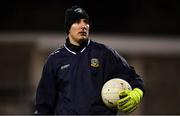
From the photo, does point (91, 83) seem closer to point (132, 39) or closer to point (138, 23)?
point (132, 39)

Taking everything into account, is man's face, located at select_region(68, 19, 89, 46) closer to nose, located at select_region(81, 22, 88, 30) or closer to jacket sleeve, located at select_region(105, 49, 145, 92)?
nose, located at select_region(81, 22, 88, 30)

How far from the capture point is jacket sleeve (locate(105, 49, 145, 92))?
534 cm

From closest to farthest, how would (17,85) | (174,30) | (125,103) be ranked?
(125,103), (17,85), (174,30)

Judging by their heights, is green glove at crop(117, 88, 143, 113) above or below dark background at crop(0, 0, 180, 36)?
above

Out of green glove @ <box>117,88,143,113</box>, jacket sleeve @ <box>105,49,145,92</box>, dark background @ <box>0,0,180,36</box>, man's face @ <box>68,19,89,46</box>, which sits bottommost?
dark background @ <box>0,0,180,36</box>

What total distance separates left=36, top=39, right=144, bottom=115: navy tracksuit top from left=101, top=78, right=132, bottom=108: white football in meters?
0.07

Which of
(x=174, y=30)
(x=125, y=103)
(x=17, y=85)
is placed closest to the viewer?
(x=125, y=103)

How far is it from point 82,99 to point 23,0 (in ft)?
32.9

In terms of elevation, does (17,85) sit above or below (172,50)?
below

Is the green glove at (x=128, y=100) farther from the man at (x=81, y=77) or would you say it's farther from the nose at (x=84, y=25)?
the nose at (x=84, y=25)

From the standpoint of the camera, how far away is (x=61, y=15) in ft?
49.8

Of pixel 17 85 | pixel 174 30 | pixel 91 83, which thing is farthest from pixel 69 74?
pixel 174 30

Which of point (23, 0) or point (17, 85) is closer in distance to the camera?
point (17, 85)

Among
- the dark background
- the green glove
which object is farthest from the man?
the dark background
